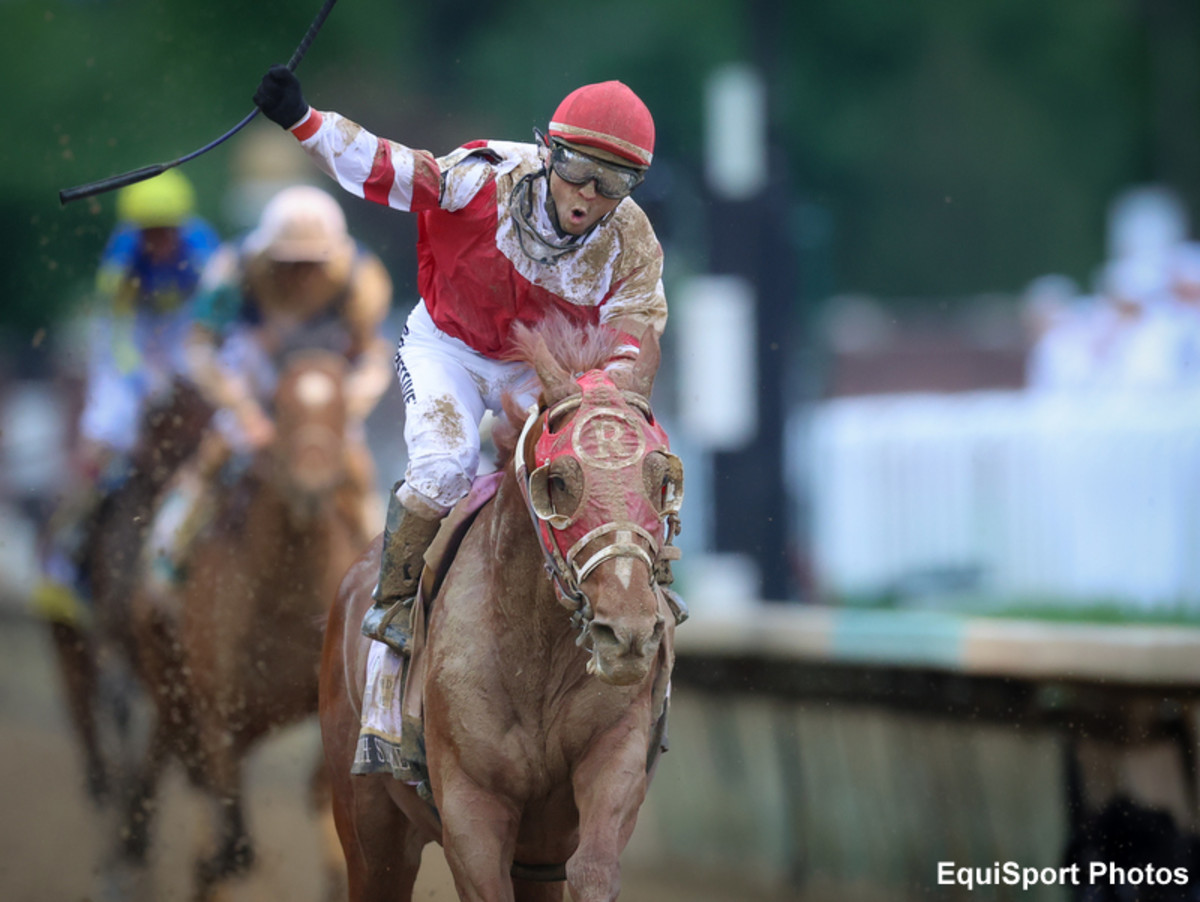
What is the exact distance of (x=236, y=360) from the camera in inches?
271

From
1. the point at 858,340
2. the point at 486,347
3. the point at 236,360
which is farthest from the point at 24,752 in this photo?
the point at 858,340

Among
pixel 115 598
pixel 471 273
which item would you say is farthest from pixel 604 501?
pixel 115 598

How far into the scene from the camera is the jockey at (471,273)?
138 inches

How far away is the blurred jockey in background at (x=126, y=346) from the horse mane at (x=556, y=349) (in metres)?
3.59

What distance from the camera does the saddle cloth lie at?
11.5 feet

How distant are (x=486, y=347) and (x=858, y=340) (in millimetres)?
14562

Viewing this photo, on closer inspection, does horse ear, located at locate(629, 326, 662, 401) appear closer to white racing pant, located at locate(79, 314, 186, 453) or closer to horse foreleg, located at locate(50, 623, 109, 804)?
white racing pant, located at locate(79, 314, 186, 453)

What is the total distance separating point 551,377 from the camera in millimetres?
3193

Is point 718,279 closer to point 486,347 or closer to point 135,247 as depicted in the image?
point 135,247

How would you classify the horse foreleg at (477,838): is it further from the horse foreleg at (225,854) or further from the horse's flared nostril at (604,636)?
the horse foreleg at (225,854)

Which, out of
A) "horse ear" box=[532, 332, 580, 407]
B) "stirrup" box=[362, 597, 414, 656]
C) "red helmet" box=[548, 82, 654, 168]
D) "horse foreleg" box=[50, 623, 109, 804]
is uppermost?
"red helmet" box=[548, 82, 654, 168]

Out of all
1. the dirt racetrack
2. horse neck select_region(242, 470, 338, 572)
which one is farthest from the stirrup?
horse neck select_region(242, 470, 338, 572)

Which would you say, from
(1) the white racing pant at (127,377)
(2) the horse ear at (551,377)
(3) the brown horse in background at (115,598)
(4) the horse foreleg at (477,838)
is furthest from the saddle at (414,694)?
(1) the white racing pant at (127,377)

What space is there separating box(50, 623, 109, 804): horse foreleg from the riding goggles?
4.26 metres
